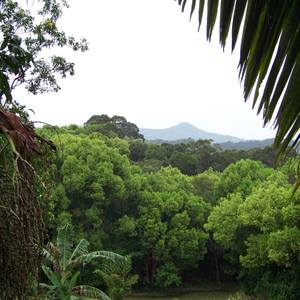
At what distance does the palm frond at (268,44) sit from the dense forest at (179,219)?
16463mm

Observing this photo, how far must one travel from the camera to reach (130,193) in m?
24.1

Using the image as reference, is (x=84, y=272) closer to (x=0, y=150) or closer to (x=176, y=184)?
(x=176, y=184)

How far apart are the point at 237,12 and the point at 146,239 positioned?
74.6ft

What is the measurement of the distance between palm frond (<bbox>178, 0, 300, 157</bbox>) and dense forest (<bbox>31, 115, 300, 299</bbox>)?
54.0ft

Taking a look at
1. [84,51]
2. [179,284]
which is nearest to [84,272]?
[179,284]

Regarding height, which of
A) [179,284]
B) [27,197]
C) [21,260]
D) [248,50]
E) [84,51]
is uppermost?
[84,51]

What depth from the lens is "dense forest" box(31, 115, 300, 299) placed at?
1830 centimetres

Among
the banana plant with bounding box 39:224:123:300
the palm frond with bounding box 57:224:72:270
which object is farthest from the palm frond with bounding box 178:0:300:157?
the palm frond with bounding box 57:224:72:270

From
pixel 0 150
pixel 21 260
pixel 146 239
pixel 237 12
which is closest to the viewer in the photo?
pixel 237 12

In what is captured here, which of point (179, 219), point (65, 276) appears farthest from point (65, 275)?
point (179, 219)

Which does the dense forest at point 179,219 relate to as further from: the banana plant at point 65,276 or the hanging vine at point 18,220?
the hanging vine at point 18,220

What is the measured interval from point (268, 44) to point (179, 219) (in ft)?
76.5

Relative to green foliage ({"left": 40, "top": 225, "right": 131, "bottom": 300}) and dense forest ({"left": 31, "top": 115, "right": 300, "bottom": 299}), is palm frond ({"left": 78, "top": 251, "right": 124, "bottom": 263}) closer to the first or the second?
green foliage ({"left": 40, "top": 225, "right": 131, "bottom": 300})

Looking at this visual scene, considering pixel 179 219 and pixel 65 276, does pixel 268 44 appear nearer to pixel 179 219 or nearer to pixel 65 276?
pixel 65 276
